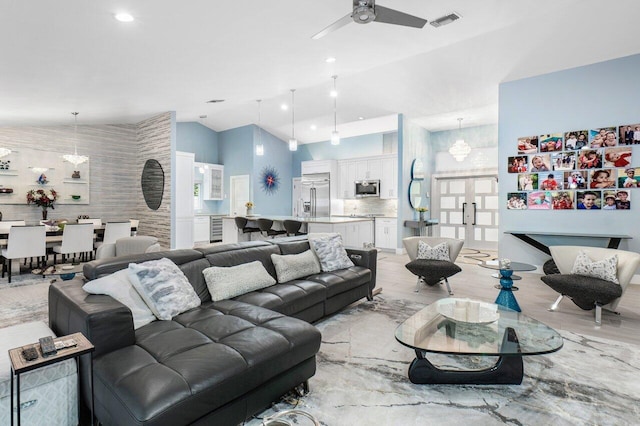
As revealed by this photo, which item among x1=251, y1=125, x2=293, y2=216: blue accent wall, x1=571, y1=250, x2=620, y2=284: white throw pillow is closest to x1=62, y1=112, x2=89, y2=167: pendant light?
x1=251, y1=125, x2=293, y2=216: blue accent wall

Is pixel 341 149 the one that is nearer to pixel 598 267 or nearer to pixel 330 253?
pixel 330 253

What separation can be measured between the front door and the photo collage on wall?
2.68 metres

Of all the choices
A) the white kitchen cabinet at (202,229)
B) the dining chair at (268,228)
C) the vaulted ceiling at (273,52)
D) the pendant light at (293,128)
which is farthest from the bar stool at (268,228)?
the white kitchen cabinet at (202,229)

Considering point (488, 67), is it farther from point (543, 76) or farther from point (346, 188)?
point (346, 188)

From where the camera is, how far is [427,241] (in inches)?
192

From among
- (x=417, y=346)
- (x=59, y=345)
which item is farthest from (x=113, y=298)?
(x=417, y=346)

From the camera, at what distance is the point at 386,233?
314 inches

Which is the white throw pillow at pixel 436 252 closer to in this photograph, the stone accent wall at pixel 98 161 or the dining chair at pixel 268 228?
the dining chair at pixel 268 228

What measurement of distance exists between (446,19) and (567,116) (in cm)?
278

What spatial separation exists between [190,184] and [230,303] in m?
6.41

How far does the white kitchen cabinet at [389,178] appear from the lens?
819 centimetres

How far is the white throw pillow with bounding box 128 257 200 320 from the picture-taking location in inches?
87.4

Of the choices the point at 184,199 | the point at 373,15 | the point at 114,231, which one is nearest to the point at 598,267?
the point at 373,15

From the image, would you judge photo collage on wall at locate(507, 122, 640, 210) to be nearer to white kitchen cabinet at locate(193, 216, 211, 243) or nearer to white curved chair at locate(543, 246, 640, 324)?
white curved chair at locate(543, 246, 640, 324)
